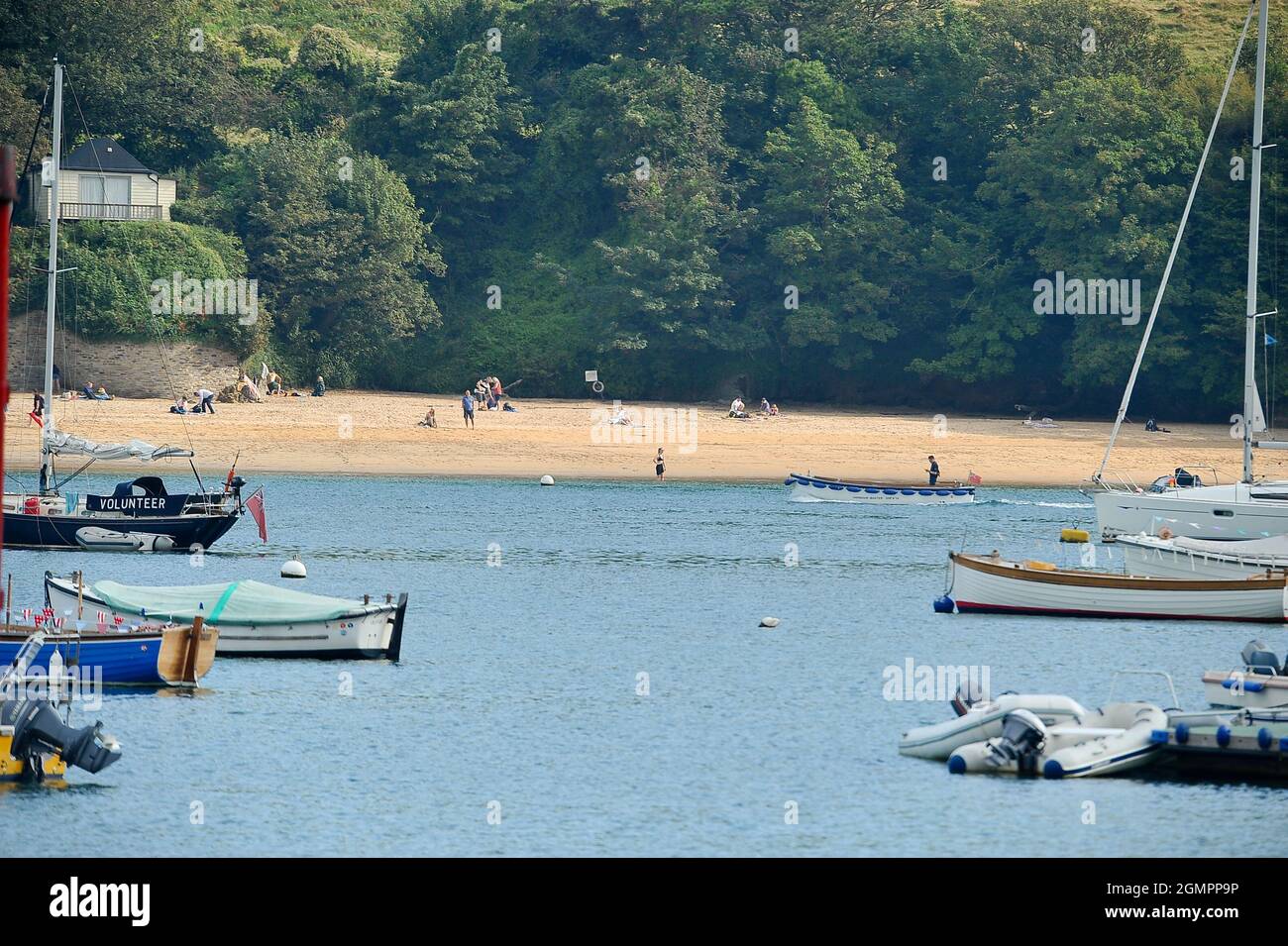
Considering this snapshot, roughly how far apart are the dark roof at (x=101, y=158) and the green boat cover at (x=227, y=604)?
5060 cm

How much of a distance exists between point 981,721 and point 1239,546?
1925 centimetres

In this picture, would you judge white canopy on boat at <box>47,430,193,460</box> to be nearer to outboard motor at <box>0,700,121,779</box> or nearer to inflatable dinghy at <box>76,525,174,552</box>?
inflatable dinghy at <box>76,525,174,552</box>

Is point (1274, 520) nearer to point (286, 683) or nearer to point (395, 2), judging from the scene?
point (286, 683)

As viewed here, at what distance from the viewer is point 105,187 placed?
82.3 metres

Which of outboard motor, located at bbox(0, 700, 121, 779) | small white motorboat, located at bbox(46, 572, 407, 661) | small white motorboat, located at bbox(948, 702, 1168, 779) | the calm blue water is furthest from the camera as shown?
small white motorboat, located at bbox(46, 572, 407, 661)

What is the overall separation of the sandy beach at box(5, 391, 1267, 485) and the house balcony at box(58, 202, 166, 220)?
11775mm

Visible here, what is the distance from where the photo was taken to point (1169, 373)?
278 ft

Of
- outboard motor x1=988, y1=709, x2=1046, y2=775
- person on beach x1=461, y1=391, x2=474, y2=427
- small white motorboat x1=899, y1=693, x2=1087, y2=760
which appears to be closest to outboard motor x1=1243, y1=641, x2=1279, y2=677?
small white motorboat x1=899, y1=693, x2=1087, y2=760

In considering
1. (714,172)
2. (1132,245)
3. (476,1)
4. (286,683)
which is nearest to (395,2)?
(476,1)

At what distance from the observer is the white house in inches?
3214

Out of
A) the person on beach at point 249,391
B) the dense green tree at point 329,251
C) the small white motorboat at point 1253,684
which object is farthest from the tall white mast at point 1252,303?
the dense green tree at point 329,251

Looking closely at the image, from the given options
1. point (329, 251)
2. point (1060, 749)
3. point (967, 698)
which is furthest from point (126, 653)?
point (329, 251)

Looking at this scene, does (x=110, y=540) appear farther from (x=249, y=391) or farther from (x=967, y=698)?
(x=967, y=698)

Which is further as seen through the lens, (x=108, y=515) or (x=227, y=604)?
(x=108, y=515)
